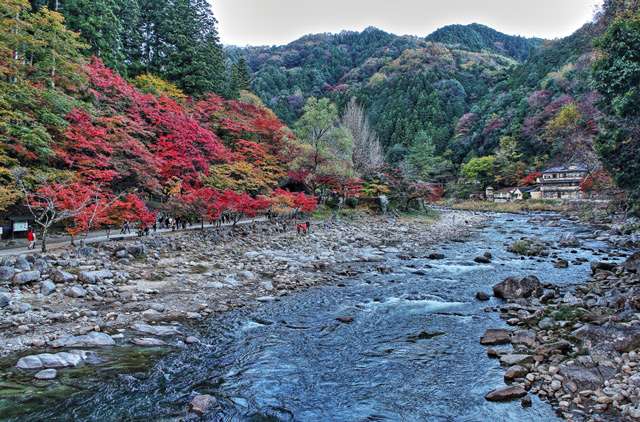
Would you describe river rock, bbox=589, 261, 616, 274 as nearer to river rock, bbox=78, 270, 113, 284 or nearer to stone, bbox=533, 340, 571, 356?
stone, bbox=533, 340, 571, 356

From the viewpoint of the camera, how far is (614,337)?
5559mm

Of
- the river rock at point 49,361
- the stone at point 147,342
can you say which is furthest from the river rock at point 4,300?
the stone at point 147,342

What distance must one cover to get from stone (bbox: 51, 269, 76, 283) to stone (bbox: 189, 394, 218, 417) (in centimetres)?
707

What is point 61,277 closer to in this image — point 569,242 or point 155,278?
point 155,278

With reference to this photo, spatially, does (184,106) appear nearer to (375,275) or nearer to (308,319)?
(375,275)

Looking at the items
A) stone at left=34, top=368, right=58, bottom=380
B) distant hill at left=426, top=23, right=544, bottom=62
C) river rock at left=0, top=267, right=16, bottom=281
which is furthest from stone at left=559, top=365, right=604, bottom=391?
distant hill at left=426, top=23, right=544, bottom=62

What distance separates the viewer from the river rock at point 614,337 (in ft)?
17.6

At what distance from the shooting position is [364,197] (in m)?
32.8

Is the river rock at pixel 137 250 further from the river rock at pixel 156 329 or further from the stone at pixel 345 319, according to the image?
the stone at pixel 345 319

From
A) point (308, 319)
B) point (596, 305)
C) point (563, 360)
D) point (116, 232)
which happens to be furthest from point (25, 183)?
point (596, 305)

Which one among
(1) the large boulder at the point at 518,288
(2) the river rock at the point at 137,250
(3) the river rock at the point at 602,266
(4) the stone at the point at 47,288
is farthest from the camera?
(2) the river rock at the point at 137,250

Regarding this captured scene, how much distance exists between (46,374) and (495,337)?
8.50 m

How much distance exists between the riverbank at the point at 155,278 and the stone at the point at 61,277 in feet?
0.08

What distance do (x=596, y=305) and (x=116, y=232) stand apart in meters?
19.1
